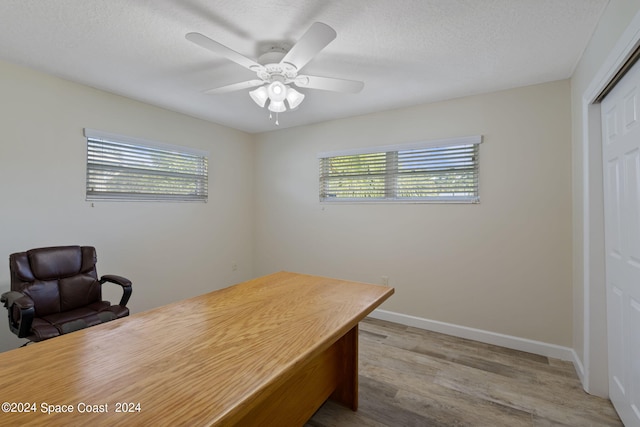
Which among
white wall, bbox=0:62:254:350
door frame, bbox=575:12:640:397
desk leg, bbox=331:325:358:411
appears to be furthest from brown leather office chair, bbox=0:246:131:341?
door frame, bbox=575:12:640:397

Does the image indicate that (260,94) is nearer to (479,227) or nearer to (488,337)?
(479,227)

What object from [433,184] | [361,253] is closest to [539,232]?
[433,184]

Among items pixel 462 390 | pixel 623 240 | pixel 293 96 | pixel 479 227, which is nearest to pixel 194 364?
pixel 293 96

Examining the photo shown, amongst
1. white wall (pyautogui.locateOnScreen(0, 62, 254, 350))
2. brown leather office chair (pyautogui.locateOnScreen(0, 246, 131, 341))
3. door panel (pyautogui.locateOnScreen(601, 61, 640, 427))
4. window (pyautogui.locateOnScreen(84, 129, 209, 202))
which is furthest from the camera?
window (pyautogui.locateOnScreen(84, 129, 209, 202))

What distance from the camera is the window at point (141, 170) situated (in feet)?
9.09

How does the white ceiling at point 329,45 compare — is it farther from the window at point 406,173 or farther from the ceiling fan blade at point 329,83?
the window at point 406,173

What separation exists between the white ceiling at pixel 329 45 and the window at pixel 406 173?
572mm

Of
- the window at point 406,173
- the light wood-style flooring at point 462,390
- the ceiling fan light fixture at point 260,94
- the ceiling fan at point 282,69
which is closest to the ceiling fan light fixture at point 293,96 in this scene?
the ceiling fan at point 282,69

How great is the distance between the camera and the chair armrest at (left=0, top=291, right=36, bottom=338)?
1778mm

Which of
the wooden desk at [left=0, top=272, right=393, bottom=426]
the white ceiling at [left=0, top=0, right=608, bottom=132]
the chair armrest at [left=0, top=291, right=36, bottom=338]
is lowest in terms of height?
the chair armrest at [left=0, top=291, right=36, bottom=338]

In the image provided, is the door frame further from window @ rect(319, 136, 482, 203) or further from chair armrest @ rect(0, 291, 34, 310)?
chair armrest @ rect(0, 291, 34, 310)

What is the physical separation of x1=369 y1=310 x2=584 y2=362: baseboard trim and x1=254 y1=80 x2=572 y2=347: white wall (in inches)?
2.2

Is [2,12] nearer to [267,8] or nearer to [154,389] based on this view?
[267,8]

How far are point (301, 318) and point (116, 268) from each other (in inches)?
98.3
